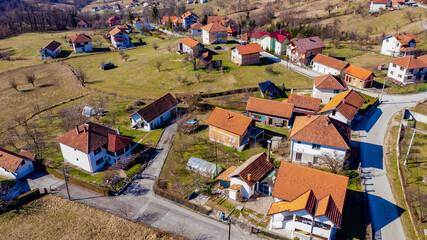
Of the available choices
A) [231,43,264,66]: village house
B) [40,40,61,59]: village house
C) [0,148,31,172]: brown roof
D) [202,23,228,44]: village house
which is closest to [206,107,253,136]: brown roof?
[0,148,31,172]: brown roof

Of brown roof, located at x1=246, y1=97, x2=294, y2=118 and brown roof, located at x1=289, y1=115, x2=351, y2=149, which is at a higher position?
brown roof, located at x1=289, y1=115, x2=351, y2=149

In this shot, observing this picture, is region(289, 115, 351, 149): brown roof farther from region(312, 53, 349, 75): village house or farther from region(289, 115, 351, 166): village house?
region(312, 53, 349, 75): village house

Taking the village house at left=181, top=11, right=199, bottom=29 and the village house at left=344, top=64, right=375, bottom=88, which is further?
the village house at left=181, top=11, right=199, bottom=29

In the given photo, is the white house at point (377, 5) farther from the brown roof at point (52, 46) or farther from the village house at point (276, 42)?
the brown roof at point (52, 46)

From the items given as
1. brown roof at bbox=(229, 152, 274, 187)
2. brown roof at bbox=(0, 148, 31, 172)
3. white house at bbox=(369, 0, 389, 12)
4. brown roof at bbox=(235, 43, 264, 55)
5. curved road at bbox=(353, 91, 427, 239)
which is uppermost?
white house at bbox=(369, 0, 389, 12)

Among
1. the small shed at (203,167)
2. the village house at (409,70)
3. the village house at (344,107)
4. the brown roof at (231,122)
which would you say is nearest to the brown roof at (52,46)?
the brown roof at (231,122)

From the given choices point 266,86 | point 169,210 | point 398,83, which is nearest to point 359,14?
point 398,83

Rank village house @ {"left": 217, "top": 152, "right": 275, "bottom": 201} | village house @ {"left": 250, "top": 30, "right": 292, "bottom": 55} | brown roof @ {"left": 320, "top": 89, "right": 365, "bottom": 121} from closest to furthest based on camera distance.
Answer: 1. village house @ {"left": 217, "top": 152, "right": 275, "bottom": 201}
2. brown roof @ {"left": 320, "top": 89, "right": 365, "bottom": 121}
3. village house @ {"left": 250, "top": 30, "right": 292, "bottom": 55}
